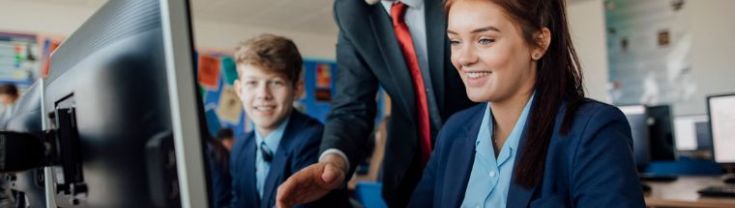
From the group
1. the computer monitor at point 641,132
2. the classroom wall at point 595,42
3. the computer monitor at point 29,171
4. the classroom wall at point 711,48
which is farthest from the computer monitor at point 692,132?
the computer monitor at point 29,171

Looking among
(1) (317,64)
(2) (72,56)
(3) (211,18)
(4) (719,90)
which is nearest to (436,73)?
(2) (72,56)

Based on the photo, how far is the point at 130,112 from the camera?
50 centimetres

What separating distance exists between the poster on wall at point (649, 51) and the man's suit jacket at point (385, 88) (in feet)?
14.0

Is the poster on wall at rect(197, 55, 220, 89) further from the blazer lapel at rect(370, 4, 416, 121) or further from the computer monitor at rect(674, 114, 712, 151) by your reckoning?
the computer monitor at rect(674, 114, 712, 151)

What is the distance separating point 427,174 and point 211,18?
348 centimetres

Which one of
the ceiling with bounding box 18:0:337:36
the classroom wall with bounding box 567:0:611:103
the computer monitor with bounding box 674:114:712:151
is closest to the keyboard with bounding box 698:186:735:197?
the computer monitor with bounding box 674:114:712:151

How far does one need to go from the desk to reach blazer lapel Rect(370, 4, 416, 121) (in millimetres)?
1386

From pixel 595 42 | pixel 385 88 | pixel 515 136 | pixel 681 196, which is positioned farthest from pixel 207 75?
pixel 595 42

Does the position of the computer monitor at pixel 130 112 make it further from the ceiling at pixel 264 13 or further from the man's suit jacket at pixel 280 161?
the ceiling at pixel 264 13

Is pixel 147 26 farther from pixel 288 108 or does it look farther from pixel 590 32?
pixel 590 32

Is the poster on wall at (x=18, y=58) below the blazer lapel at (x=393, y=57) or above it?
above

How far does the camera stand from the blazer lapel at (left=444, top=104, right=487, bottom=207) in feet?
2.69

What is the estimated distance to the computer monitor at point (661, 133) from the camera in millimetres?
2869

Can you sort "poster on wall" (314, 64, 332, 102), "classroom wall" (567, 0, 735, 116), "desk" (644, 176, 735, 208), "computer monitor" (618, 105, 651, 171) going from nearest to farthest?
"desk" (644, 176, 735, 208)
"computer monitor" (618, 105, 651, 171)
"poster on wall" (314, 64, 332, 102)
"classroom wall" (567, 0, 735, 116)
